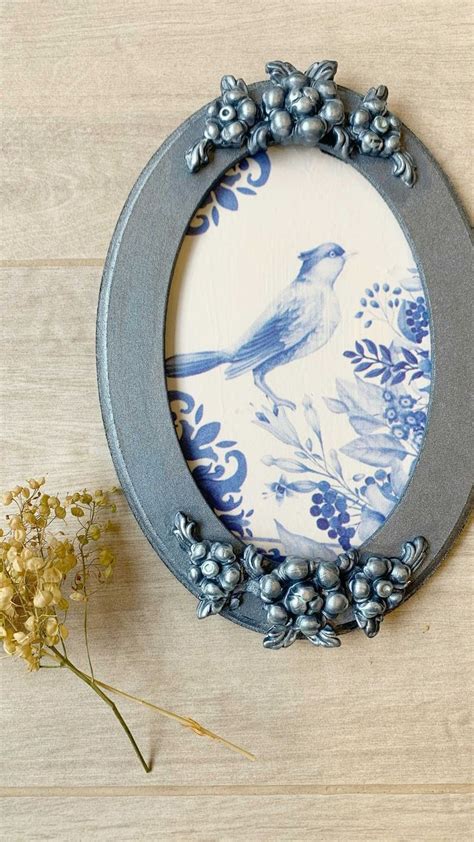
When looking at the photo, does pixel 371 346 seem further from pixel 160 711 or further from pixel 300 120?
pixel 160 711

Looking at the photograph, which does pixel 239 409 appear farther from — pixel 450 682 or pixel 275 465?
pixel 450 682

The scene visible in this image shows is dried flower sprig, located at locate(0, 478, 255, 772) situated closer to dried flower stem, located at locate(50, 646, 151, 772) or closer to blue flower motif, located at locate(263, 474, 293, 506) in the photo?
dried flower stem, located at locate(50, 646, 151, 772)

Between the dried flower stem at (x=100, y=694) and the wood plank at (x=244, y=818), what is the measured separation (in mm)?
41

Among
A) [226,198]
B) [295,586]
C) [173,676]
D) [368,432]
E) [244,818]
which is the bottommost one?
[244,818]

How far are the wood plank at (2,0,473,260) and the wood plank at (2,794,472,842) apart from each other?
0.45 metres

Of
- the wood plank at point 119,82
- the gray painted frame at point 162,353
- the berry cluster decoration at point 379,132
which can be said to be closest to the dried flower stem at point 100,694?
the gray painted frame at point 162,353

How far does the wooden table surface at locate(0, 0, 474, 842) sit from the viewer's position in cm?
63

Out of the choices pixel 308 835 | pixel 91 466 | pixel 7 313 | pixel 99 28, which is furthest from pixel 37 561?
pixel 99 28

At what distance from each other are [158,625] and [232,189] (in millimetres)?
358

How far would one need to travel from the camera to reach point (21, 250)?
0.65 m

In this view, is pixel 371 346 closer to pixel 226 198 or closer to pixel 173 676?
pixel 226 198

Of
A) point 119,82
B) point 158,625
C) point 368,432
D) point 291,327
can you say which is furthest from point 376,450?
point 119,82

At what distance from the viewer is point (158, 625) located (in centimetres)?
64

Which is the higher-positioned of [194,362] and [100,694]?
[194,362]
